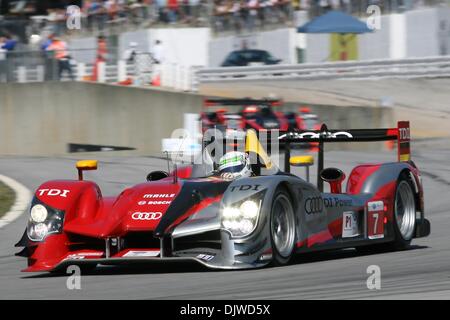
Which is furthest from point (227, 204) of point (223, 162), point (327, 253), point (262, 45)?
point (262, 45)

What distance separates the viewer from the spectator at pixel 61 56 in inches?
1009

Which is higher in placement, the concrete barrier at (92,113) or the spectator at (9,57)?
the spectator at (9,57)

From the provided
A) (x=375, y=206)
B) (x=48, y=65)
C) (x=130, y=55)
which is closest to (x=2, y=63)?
(x=48, y=65)

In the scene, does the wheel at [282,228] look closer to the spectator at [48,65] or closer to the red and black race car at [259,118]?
the red and black race car at [259,118]

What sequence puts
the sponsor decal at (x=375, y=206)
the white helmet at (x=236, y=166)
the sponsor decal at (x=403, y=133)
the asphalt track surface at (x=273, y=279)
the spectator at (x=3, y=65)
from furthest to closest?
1. the spectator at (x=3, y=65)
2. the sponsor decal at (x=403, y=133)
3. the sponsor decal at (x=375, y=206)
4. the white helmet at (x=236, y=166)
5. the asphalt track surface at (x=273, y=279)

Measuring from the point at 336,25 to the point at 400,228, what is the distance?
22215 mm

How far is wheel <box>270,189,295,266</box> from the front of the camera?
29.7 feet

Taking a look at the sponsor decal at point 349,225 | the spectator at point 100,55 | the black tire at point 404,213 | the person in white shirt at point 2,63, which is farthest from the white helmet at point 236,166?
the spectator at point 100,55

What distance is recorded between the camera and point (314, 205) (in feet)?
31.7

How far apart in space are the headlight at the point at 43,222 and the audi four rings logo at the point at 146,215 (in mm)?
674

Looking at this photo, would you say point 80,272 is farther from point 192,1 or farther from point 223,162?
point 192,1

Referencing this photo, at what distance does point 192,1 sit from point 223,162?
25.0 meters

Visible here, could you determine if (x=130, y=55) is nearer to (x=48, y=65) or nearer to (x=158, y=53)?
(x=158, y=53)
